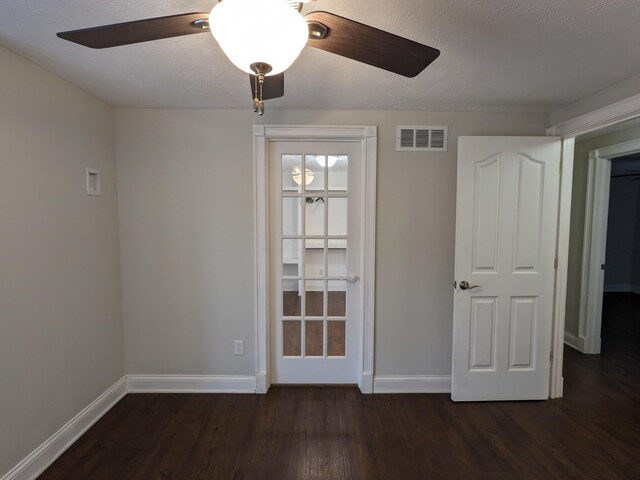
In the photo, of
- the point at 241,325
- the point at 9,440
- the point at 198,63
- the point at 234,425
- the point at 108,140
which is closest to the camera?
the point at 9,440

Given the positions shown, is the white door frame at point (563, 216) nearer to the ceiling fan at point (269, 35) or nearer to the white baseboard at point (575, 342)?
the white baseboard at point (575, 342)

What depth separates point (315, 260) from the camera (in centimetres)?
253

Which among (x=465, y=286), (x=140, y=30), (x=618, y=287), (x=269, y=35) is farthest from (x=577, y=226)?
(x=618, y=287)

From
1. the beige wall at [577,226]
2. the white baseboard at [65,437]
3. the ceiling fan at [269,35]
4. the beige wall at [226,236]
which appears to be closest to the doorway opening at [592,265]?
the beige wall at [577,226]

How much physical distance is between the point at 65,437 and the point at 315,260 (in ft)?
6.49

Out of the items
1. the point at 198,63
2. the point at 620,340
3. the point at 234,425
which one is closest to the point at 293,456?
the point at 234,425

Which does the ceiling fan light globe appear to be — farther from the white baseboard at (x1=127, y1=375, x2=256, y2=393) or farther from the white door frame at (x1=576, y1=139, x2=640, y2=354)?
the white door frame at (x1=576, y1=139, x2=640, y2=354)

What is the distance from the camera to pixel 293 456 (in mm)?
1841

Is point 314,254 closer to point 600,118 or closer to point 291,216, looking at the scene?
point 291,216

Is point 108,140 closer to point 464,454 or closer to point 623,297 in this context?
point 464,454

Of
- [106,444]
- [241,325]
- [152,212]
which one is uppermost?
Result: [152,212]

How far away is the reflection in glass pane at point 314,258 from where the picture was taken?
252 cm

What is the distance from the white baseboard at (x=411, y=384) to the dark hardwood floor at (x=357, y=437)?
60 mm

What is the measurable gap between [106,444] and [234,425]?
2.57 feet
